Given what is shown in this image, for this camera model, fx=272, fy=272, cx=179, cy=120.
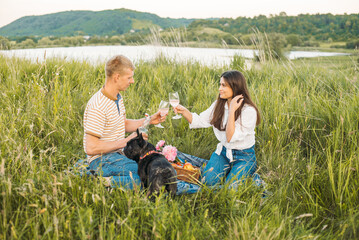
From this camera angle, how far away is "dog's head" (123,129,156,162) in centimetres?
261

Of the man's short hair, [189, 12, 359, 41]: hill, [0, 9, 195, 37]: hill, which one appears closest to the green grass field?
the man's short hair

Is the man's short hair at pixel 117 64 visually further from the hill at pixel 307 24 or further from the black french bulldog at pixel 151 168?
the hill at pixel 307 24

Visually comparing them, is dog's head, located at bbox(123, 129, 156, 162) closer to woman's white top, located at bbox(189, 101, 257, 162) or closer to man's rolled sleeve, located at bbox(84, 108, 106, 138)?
man's rolled sleeve, located at bbox(84, 108, 106, 138)

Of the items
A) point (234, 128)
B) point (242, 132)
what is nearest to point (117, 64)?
point (234, 128)

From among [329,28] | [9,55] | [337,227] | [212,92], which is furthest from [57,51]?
[329,28]

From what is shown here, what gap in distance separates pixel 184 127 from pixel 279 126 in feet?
4.37

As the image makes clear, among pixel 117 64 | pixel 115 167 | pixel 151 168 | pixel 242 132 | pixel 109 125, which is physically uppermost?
pixel 117 64

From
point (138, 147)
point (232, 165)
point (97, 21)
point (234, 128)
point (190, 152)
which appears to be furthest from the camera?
point (97, 21)

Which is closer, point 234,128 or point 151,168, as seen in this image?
point 151,168

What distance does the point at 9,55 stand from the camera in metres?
7.29

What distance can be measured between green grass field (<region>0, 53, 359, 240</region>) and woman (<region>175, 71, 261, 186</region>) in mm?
285

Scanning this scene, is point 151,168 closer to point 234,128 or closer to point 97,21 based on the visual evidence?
point 234,128

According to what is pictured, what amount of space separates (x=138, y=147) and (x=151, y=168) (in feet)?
0.99

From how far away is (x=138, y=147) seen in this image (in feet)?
8.62
